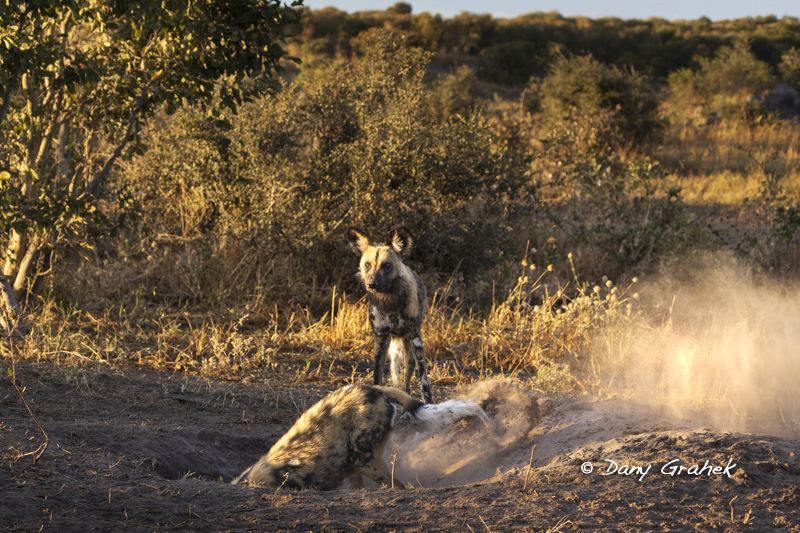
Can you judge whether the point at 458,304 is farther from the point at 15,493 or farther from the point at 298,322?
the point at 15,493

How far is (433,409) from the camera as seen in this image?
4582mm

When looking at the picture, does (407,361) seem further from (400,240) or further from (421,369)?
(400,240)

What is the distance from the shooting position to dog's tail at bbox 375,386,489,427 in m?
4.51

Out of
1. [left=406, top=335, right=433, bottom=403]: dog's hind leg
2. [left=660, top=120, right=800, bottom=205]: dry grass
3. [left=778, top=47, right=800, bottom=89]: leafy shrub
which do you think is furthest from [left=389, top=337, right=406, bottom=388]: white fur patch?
[left=778, top=47, right=800, bottom=89]: leafy shrub

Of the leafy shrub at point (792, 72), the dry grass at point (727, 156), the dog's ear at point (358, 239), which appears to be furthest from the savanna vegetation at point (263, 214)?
the leafy shrub at point (792, 72)

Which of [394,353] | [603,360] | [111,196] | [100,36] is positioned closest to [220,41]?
[100,36]

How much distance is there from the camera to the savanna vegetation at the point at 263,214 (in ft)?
21.5

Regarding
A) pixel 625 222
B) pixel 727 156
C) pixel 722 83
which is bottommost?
pixel 625 222

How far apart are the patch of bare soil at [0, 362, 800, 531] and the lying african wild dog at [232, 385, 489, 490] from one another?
1.00 ft

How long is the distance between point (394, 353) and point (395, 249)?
849 mm

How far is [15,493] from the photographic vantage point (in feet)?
10.1

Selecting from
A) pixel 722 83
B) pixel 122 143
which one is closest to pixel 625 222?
pixel 122 143

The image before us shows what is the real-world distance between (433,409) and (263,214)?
158 inches

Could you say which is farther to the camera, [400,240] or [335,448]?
[400,240]
